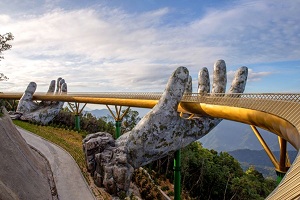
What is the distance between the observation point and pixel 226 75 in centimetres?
2855

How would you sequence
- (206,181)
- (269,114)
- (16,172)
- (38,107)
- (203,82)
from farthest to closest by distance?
(38,107), (206,181), (203,82), (16,172), (269,114)

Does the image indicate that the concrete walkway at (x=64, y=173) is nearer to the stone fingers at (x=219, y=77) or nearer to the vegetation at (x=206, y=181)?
the vegetation at (x=206, y=181)

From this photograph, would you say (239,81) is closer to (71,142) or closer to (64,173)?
(64,173)

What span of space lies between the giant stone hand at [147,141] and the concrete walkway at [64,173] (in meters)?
1.40

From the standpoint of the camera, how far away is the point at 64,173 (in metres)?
24.7

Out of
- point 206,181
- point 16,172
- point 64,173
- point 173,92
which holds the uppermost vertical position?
point 173,92

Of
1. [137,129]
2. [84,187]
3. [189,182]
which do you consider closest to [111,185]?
[84,187]

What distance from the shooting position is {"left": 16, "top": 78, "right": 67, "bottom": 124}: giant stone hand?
4819 cm

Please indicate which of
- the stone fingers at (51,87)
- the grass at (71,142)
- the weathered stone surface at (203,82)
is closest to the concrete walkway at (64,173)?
the grass at (71,142)

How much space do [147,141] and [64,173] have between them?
25.0ft

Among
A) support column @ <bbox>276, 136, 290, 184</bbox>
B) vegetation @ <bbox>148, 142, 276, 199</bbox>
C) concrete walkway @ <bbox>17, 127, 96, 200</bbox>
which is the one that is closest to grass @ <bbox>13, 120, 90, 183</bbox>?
concrete walkway @ <bbox>17, 127, 96, 200</bbox>

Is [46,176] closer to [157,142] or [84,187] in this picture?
[84,187]

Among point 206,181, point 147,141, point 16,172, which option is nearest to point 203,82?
point 147,141

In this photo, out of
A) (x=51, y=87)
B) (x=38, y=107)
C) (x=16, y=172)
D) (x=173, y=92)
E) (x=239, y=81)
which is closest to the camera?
(x=16, y=172)
